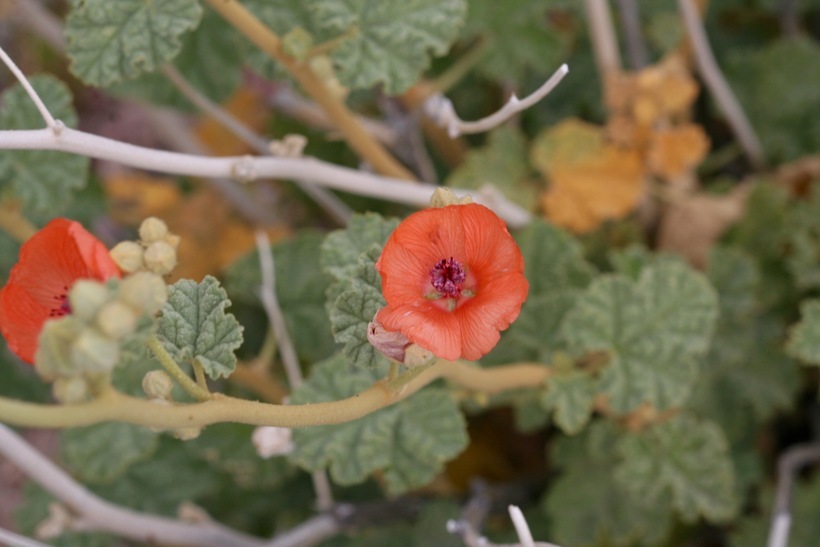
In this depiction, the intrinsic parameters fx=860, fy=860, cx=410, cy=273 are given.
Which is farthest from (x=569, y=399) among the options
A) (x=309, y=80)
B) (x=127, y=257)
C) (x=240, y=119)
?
(x=240, y=119)

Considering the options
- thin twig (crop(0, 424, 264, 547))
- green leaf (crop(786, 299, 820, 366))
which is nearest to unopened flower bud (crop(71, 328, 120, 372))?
thin twig (crop(0, 424, 264, 547))

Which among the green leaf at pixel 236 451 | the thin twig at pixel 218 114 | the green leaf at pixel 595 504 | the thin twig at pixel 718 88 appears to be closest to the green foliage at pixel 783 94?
the thin twig at pixel 718 88

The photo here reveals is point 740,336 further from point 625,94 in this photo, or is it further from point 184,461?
point 184,461

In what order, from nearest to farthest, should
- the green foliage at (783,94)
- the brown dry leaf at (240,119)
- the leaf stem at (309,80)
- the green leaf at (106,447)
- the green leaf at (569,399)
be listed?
the leaf stem at (309,80) < the green leaf at (569,399) < the green leaf at (106,447) < the green foliage at (783,94) < the brown dry leaf at (240,119)

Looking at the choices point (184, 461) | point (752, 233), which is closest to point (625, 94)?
point (752, 233)

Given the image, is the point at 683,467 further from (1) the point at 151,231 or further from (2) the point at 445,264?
(1) the point at 151,231

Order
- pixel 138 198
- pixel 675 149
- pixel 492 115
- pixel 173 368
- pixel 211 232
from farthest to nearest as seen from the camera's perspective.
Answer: pixel 138 198 < pixel 211 232 < pixel 675 149 < pixel 492 115 < pixel 173 368

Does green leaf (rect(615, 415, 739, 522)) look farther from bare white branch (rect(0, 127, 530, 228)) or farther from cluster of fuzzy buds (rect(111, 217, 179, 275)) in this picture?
cluster of fuzzy buds (rect(111, 217, 179, 275))

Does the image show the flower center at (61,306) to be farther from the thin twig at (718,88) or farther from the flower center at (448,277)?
the thin twig at (718,88)
